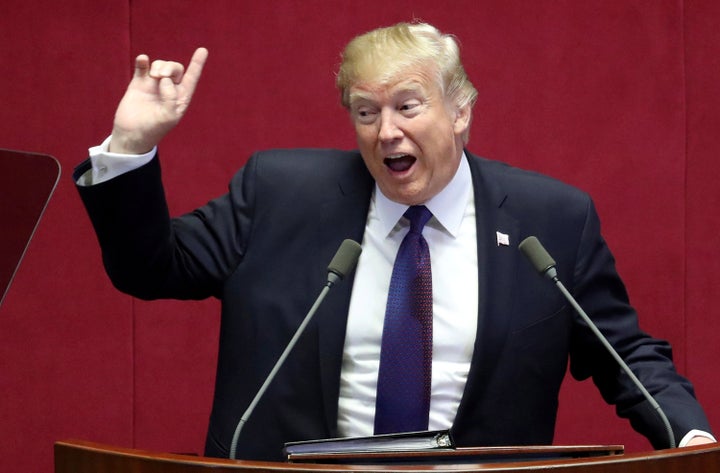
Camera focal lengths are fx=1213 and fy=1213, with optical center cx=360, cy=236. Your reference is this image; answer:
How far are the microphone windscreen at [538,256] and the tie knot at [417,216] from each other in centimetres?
30

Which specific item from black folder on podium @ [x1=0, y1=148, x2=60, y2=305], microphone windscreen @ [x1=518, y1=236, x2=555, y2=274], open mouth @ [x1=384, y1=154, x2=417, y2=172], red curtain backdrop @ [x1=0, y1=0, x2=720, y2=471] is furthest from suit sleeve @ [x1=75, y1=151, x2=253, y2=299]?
red curtain backdrop @ [x1=0, y1=0, x2=720, y2=471]

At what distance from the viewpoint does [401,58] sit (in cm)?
181

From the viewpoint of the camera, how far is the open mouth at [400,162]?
183 cm

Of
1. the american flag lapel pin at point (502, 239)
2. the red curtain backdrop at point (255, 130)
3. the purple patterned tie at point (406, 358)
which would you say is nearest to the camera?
the purple patterned tie at point (406, 358)

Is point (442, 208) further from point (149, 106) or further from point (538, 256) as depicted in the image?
point (149, 106)

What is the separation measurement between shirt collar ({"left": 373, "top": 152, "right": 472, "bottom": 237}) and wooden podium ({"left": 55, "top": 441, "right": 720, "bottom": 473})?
66 centimetres

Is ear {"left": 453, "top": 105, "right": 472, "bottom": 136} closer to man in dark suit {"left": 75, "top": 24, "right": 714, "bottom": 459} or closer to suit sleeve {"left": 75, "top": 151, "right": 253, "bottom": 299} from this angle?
man in dark suit {"left": 75, "top": 24, "right": 714, "bottom": 459}

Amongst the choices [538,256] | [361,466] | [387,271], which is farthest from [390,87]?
[361,466]

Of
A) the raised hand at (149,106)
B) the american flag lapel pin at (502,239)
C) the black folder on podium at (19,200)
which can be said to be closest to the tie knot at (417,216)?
the american flag lapel pin at (502,239)

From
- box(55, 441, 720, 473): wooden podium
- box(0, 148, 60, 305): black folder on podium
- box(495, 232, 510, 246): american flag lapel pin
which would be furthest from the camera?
box(495, 232, 510, 246): american flag lapel pin

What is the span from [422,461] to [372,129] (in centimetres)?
66

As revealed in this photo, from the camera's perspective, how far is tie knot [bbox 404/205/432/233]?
1863mm

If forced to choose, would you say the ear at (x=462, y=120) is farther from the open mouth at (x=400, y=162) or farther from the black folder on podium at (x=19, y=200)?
the black folder on podium at (x=19, y=200)

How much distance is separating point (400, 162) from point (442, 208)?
0.36 ft
